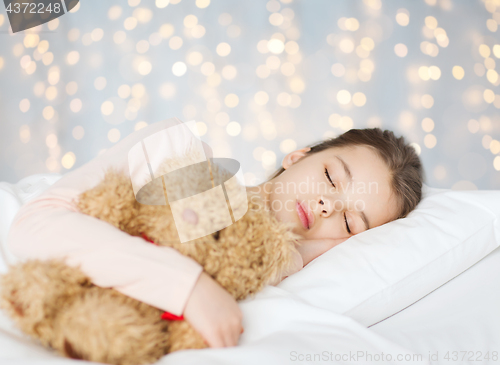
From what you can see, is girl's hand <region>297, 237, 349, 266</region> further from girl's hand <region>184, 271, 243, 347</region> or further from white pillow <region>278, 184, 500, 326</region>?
girl's hand <region>184, 271, 243, 347</region>

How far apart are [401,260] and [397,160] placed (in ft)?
1.33

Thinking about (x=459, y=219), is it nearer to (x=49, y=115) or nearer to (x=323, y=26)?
(x=323, y=26)

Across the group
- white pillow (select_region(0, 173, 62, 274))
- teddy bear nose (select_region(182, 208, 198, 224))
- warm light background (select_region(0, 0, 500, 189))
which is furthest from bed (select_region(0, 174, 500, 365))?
warm light background (select_region(0, 0, 500, 189))

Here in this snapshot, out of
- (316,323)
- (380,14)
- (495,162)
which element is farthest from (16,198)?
(495,162)

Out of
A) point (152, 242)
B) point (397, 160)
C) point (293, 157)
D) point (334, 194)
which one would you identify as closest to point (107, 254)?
point (152, 242)

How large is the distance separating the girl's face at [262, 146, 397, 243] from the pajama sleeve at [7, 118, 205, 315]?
422mm

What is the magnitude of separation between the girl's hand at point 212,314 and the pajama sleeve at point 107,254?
0.05 feet

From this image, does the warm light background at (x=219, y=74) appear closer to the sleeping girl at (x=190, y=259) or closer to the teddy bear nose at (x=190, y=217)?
the sleeping girl at (x=190, y=259)

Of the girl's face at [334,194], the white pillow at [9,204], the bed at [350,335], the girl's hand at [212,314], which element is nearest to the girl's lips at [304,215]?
the girl's face at [334,194]

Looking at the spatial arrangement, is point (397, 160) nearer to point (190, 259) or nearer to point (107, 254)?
point (190, 259)

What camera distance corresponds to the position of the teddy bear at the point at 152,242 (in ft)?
1.61

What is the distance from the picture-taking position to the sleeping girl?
0.56 metres

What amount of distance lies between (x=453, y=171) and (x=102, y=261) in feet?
4.77

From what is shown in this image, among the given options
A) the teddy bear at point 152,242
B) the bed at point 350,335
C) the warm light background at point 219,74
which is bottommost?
the bed at point 350,335
